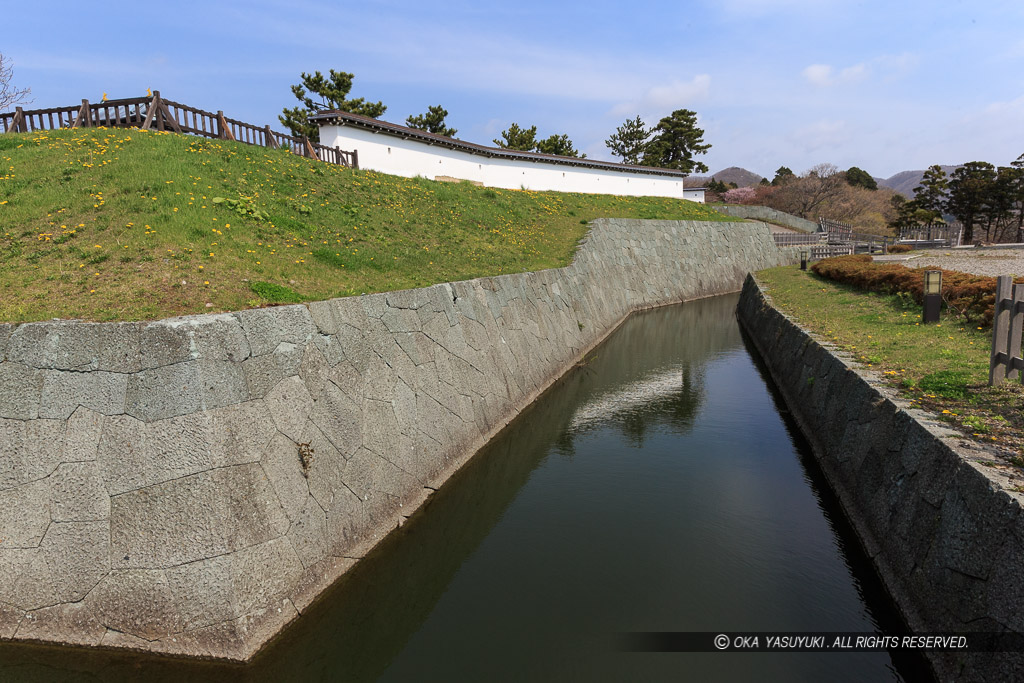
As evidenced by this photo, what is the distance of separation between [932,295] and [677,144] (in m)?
68.0

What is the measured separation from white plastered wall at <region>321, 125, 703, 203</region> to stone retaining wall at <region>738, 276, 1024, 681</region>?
2615cm

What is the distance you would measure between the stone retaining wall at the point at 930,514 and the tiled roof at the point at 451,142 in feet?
86.1

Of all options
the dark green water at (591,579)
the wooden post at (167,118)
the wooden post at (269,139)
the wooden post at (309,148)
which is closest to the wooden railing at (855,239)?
the dark green water at (591,579)

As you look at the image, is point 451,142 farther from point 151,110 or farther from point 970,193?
point 970,193

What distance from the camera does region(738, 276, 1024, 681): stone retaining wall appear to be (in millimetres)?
4145

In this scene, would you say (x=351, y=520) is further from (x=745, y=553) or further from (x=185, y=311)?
(x=745, y=553)

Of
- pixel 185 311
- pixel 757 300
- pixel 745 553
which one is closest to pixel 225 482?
pixel 185 311

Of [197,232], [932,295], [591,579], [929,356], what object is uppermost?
[197,232]

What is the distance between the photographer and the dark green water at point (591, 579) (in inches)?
210

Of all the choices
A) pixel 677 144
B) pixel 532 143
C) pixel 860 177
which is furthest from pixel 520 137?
pixel 860 177

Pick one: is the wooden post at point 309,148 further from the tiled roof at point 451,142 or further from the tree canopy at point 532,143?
the tree canopy at point 532,143

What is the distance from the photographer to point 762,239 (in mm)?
41750

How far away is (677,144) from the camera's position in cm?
7331

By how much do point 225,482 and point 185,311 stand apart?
250cm
